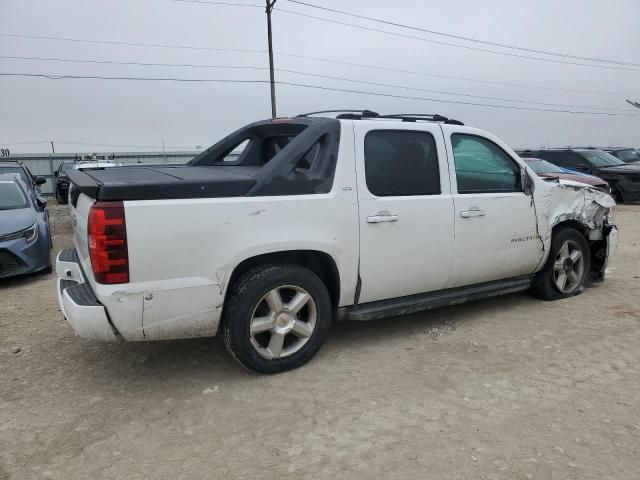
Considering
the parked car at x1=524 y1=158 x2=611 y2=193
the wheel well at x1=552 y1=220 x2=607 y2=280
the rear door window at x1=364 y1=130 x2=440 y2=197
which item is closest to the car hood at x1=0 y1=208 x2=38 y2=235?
the rear door window at x1=364 y1=130 x2=440 y2=197

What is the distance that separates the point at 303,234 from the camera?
3.44 metres

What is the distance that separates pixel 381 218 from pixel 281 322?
41.4 inches

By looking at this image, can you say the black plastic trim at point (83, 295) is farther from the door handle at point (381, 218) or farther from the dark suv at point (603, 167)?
the dark suv at point (603, 167)

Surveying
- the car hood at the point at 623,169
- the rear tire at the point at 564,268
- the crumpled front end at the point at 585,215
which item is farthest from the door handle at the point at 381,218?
the car hood at the point at 623,169

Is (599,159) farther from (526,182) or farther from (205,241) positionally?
(205,241)

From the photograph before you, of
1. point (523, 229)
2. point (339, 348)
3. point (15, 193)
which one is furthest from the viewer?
point (15, 193)

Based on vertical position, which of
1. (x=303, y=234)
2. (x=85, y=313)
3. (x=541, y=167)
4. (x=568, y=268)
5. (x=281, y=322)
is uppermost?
(x=303, y=234)

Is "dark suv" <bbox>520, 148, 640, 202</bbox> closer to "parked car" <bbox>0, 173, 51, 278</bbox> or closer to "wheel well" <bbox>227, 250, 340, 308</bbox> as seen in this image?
"wheel well" <bbox>227, 250, 340, 308</bbox>

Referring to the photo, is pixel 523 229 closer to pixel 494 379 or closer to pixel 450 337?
pixel 450 337

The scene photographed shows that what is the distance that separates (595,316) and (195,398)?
3718mm

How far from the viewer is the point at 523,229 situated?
4.62 meters

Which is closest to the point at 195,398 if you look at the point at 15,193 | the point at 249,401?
the point at 249,401

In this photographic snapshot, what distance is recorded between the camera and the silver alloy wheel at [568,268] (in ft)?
16.9

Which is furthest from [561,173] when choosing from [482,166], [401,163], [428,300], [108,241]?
[108,241]
